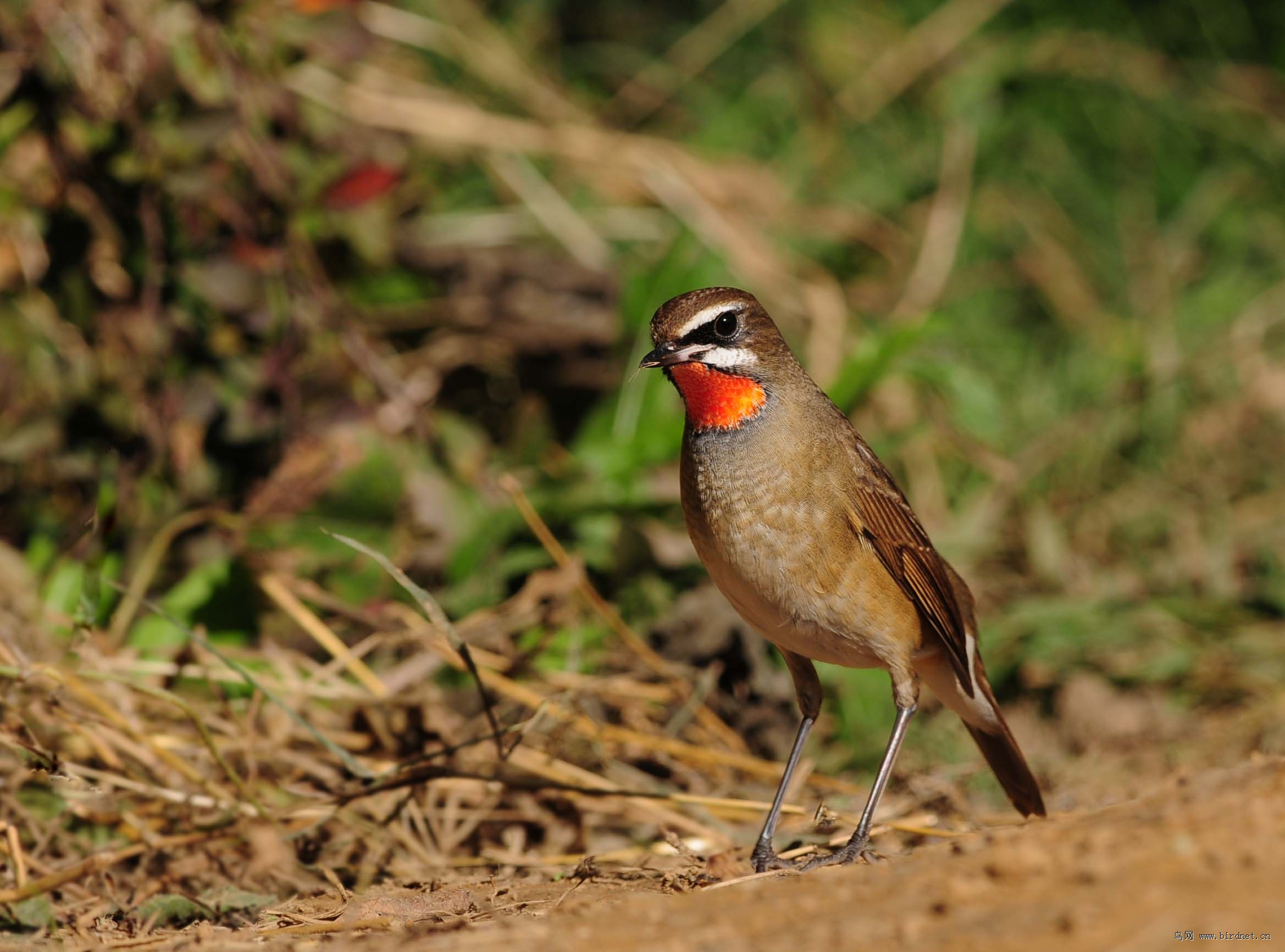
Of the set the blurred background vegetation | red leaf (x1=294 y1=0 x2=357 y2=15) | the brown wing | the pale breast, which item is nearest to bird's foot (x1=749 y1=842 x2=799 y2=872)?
the pale breast

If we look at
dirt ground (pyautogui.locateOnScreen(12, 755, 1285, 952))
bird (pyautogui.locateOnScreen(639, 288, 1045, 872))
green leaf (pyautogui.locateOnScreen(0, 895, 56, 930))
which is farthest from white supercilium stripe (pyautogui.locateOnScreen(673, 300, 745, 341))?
green leaf (pyautogui.locateOnScreen(0, 895, 56, 930))

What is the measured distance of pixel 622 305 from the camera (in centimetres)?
721

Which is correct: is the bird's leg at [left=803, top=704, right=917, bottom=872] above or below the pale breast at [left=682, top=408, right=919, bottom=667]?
below

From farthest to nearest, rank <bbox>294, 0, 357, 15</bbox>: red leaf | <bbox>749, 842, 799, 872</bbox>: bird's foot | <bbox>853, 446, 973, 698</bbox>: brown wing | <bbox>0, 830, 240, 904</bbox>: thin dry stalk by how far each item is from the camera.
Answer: <bbox>294, 0, 357, 15</bbox>: red leaf < <bbox>853, 446, 973, 698</bbox>: brown wing < <bbox>749, 842, 799, 872</bbox>: bird's foot < <bbox>0, 830, 240, 904</bbox>: thin dry stalk

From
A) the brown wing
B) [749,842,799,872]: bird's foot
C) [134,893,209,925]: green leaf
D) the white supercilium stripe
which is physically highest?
the white supercilium stripe

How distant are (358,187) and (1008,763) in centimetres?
363

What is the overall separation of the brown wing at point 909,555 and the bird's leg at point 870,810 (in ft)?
0.88

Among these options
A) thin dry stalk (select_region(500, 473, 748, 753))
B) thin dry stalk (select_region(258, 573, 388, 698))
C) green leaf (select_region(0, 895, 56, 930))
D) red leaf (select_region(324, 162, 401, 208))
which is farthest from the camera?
red leaf (select_region(324, 162, 401, 208))

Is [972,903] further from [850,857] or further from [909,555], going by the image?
[909,555]

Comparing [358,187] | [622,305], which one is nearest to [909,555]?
[622,305]

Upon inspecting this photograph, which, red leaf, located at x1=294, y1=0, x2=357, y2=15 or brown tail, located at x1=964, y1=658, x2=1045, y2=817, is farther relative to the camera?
red leaf, located at x1=294, y1=0, x2=357, y2=15

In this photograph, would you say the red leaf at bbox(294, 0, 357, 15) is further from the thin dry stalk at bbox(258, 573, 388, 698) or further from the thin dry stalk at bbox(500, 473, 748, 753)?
the thin dry stalk at bbox(258, 573, 388, 698)

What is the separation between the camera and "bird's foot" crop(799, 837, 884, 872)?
→ 4.10 metres

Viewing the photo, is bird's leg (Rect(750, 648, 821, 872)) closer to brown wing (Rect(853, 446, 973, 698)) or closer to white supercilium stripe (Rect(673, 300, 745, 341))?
brown wing (Rect(853, 446, 973, 698))
